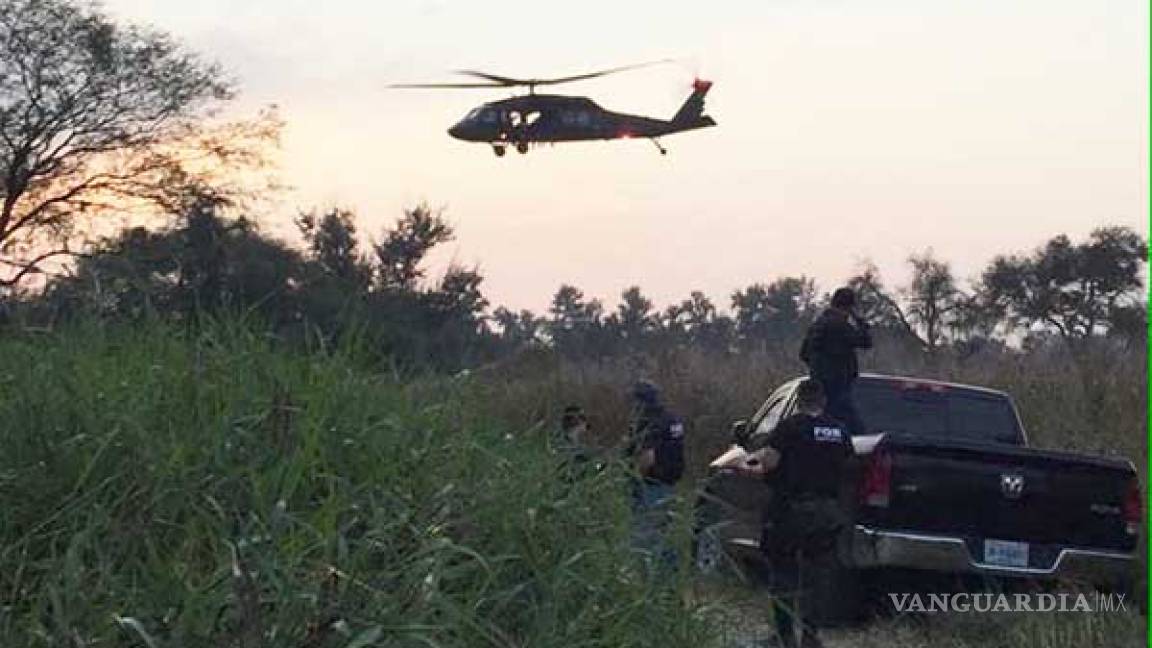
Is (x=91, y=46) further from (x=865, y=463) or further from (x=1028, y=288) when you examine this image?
(x=1028, y=288)

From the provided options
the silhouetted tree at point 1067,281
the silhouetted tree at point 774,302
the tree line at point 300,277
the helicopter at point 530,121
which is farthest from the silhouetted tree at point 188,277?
the silhouetted tree at point 774,302

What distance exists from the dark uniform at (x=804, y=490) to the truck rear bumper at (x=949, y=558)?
13.4 inches

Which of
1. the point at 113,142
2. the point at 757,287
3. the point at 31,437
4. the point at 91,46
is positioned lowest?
the point at 757,287

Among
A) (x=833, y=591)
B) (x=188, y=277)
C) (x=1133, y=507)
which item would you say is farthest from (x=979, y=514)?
(x=188, y=277)

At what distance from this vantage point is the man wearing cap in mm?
5617

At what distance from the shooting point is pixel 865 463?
8867mm

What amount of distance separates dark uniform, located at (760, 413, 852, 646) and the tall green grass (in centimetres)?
269

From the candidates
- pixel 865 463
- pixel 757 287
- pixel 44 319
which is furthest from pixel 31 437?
pixel 757 287

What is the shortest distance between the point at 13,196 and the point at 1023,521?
28.3 meters

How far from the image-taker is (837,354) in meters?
10.5

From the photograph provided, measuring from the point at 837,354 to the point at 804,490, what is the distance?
90.5 inches

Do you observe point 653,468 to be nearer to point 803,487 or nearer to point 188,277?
point 803,487

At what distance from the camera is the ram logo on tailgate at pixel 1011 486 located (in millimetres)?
8906

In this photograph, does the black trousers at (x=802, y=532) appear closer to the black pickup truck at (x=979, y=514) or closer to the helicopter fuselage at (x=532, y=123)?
the black pickup truck at (x=979, y=514)
